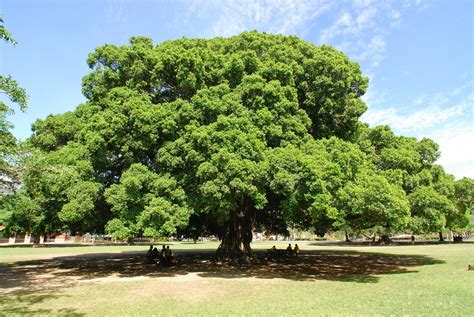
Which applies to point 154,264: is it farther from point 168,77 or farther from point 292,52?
point 292,52

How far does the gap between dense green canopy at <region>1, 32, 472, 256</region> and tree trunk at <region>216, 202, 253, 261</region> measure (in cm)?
9

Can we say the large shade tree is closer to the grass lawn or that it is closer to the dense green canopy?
the dense green canopy

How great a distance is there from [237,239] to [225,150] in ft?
30.3

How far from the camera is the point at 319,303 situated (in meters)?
10.5

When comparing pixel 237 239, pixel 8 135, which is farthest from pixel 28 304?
pixel 237 239

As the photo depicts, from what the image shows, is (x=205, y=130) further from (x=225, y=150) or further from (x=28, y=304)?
(x=28, y=304)

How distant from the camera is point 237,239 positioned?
73.7ft

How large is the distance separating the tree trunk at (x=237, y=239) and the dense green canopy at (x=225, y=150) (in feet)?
0.30

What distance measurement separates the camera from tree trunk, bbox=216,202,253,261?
72.0 ft

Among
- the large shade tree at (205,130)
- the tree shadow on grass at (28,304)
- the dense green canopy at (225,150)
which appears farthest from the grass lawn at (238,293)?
the large shade tree at (205,130)

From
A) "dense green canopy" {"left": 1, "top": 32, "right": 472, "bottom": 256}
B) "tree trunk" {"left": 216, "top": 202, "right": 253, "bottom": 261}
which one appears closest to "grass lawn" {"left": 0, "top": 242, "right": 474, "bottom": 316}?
"dense green canopy" {"left": 1, "top": 32, "right": 472, "bottom": 256}

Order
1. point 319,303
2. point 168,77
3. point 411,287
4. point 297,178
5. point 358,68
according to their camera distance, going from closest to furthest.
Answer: point 319,303
point 411,287
point 297,178
point 168,77
point 358,68

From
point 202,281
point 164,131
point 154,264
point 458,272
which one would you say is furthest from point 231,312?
point 154,264

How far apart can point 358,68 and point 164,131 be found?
12463mm
